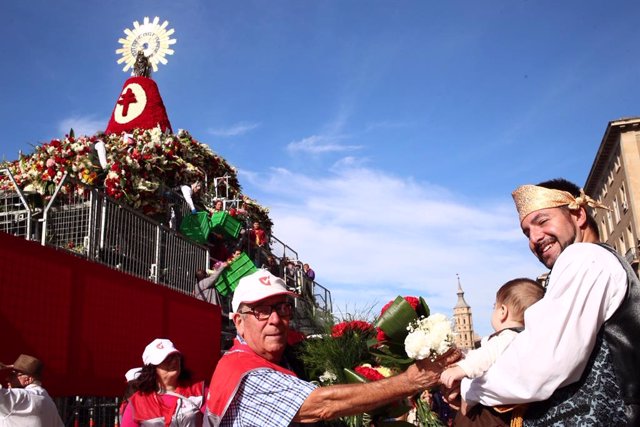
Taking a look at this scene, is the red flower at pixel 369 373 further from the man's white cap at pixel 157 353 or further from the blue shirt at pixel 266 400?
the man's white cap at pixel 157 353

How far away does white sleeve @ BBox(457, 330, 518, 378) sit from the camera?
2.58m

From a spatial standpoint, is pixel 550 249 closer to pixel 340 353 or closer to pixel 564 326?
Result: pixel 564 326

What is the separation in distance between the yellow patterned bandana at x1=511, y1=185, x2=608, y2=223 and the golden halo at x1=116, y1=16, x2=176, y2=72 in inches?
781

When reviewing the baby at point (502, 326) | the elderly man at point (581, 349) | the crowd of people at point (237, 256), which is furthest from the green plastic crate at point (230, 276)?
the elderly man at point (581, 349)

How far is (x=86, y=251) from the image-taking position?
7969 mm

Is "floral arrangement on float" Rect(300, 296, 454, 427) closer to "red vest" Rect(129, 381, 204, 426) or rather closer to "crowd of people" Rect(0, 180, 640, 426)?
"crowd of people" Rect(0, 180, 640, 426)

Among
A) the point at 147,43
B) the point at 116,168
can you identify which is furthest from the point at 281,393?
the point at 147,43

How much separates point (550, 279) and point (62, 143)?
1101 cm

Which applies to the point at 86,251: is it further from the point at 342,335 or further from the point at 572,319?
the point at 572,319

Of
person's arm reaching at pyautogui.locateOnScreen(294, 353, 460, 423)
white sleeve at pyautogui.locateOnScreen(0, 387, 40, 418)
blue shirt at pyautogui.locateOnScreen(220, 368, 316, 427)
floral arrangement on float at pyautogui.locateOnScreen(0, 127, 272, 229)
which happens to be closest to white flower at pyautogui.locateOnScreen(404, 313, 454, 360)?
person's arm reaching at pyautogui.locateOnScreen(294, 353, 460, 423)

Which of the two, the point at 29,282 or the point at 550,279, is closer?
the point at 550,279

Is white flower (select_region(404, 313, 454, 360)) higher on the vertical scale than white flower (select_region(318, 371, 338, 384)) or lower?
higher

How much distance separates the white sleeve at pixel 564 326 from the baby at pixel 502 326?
33 cm

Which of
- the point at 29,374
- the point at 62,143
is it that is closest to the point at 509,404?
the point at 29,374
